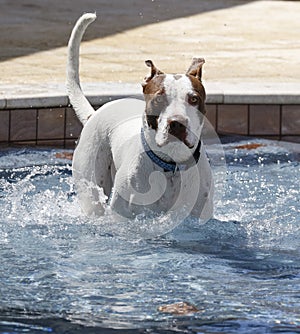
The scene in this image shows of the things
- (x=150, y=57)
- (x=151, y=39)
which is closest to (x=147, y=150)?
(x=150, y=57)

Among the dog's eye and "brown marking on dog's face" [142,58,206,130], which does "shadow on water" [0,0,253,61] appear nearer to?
"brown marking on dog's face" [142,58,206,130]

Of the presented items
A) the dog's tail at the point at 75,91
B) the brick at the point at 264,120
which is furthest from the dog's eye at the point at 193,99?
the brick at the point at 264,120

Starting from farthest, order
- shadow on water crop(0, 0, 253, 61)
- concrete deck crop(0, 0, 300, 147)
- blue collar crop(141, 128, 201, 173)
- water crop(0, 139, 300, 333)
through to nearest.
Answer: shadow on water crop(0, 0, 253, 61), concrete deck crop(0, 0, 300, 147), blue collar crop(141, 128, 201, 173), water crop(0, 139, 300, 333)

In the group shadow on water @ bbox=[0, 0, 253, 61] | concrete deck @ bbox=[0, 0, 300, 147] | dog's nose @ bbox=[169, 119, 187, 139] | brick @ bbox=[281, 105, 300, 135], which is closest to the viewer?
dog's nose @ bbox=[169, 119, 187, 139]

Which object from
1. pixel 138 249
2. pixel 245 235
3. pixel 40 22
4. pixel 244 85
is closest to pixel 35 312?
pixel 138 249

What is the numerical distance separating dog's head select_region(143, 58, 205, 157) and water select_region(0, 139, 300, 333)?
1.79 feet

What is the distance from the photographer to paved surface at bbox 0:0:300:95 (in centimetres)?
819

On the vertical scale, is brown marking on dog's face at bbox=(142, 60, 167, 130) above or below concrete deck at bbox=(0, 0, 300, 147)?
above

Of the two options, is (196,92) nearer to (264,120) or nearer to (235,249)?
(235,249)

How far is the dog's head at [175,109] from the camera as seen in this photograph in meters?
4.52

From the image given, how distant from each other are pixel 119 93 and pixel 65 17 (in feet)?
13.9

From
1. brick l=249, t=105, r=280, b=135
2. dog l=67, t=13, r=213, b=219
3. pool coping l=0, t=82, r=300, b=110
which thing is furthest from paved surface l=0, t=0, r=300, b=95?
dog l=67, t=13, r=213, b=219

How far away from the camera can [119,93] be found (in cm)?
704


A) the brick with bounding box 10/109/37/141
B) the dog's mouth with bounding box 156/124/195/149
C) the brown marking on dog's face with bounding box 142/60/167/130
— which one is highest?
the brown marking on dog's face with bounding box 142/60/167/130
